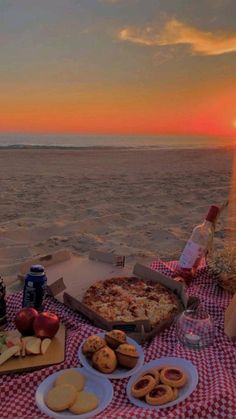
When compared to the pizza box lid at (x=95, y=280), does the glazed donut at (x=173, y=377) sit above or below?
below

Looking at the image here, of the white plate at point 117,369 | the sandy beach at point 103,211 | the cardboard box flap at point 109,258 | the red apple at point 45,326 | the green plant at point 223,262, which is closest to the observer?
the white plate at point 117,369

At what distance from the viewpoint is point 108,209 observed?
777 cm

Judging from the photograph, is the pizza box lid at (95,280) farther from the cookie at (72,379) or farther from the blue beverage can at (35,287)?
the cookie at (72,379)

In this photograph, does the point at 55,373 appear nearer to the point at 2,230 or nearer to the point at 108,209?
the point at 2,230

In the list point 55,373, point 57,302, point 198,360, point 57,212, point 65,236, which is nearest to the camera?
point 55,373

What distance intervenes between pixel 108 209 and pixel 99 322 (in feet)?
17.6

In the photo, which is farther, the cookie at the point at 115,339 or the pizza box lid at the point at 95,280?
the pizza box lid at the point at 95,280

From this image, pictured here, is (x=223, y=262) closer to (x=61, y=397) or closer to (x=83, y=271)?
(x=83, y=271)

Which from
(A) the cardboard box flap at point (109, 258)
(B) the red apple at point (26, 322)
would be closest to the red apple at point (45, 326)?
(B) the red apple at point (26, 322)

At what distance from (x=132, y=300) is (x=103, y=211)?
4.92 metres

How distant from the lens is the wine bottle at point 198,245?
3031 mm

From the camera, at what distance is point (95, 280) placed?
3.11 metres

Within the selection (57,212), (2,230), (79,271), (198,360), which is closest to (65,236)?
(2,230)

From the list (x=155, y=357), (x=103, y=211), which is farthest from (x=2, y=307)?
(x=103, y=211)
